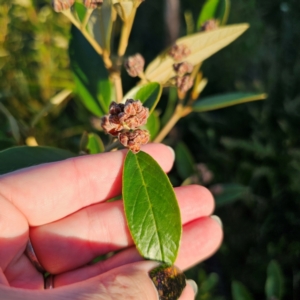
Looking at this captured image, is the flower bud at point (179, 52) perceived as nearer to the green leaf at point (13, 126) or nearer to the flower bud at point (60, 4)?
the flower bud at point (60, 4)

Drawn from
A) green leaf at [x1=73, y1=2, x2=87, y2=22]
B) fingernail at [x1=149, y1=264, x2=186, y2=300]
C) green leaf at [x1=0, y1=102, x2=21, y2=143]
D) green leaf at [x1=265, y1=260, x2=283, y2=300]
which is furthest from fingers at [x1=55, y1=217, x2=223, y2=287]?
green leaf at [x1=73, y1=2, x2=87, y2=22]

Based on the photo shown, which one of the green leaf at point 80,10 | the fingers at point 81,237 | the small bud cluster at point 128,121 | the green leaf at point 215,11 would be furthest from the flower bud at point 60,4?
the fingers at point 81,237

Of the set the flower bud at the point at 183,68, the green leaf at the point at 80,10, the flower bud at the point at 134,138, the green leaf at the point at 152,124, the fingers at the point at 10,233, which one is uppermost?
the green leaf at the point at 80,10

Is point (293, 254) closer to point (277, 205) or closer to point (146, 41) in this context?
point (277, 205)

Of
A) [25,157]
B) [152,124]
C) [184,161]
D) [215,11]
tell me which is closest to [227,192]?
[184,161]

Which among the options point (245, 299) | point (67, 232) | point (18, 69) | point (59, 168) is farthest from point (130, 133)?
point (18, 69)
